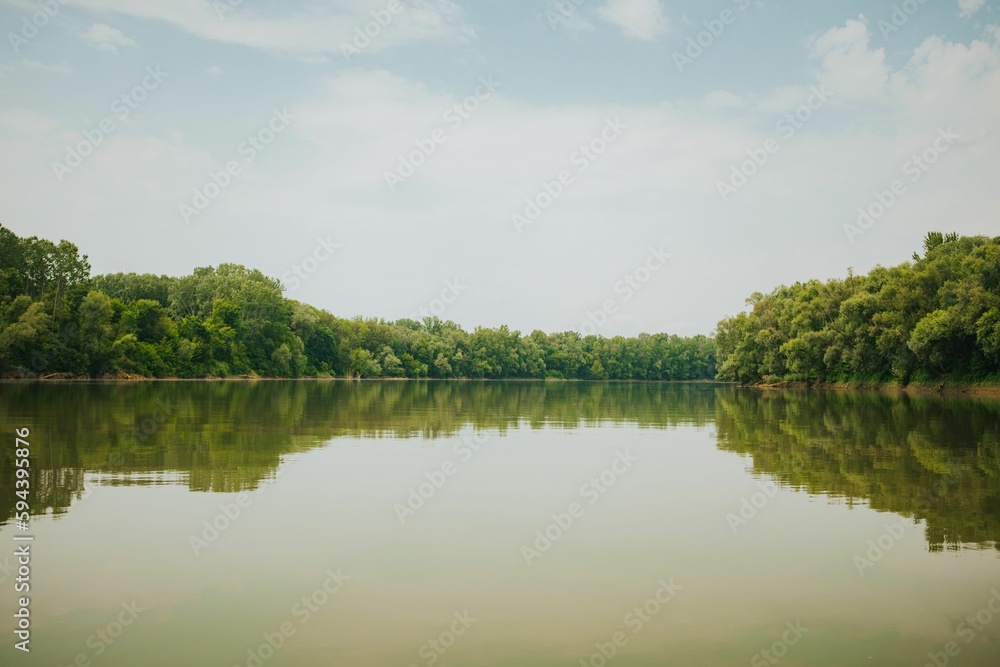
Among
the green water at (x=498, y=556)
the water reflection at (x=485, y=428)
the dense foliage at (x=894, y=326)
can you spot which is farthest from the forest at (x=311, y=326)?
the green water at (x=498, y=556)

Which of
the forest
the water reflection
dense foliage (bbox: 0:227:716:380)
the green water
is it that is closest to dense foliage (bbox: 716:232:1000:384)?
the forest

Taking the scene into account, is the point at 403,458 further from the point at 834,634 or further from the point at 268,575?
the point at 834,634

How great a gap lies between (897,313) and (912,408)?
33.6 meters

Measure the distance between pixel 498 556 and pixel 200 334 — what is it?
106 meters

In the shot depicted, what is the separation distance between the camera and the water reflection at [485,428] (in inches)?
621

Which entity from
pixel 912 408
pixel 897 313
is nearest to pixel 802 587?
pixel 912 408

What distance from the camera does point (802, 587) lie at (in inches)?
396

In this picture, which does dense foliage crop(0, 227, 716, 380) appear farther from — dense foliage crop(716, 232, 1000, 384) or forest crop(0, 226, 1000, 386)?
dense foliage crop(716, 232, 1000, 384)

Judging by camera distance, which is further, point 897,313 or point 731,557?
point 897,313

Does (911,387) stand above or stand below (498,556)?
above

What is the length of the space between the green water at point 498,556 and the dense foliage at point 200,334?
66.6 metres

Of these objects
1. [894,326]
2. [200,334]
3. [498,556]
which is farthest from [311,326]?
[498,556]

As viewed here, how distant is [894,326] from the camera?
247 feet

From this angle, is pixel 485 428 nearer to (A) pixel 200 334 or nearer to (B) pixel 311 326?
(A) pixel 200 334
